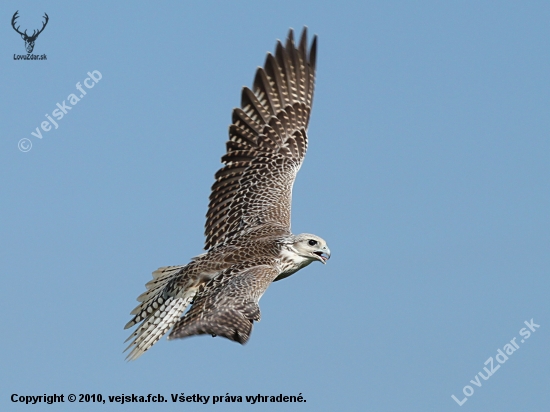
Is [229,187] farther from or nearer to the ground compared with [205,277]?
farther from the ground

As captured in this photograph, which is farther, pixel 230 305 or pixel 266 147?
pixel 266 147

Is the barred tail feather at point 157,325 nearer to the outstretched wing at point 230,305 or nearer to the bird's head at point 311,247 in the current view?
the outstretched wing at point 230,305

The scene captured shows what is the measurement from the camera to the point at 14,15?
27.9 m

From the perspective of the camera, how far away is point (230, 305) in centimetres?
1653

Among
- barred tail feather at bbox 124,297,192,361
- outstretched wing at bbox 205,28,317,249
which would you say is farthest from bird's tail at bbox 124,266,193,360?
outstretched wing at bbox 205,28,317,249

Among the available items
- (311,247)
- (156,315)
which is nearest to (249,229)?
(311,247)

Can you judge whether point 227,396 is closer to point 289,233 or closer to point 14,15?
point 289,233

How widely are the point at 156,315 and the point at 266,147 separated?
5119mm

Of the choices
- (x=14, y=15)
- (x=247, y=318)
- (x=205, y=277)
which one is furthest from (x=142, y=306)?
(x=14, y=15)

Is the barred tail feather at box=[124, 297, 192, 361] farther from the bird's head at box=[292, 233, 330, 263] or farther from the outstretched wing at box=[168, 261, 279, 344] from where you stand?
the bird's head at box=[292, 233, 330, 263]

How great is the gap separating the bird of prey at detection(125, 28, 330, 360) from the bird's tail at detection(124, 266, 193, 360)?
0.06 feet

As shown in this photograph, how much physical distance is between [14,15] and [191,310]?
14567 mm

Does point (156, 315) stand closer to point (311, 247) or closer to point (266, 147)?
point (311, 247)

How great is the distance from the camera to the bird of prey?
1686 centimetres
